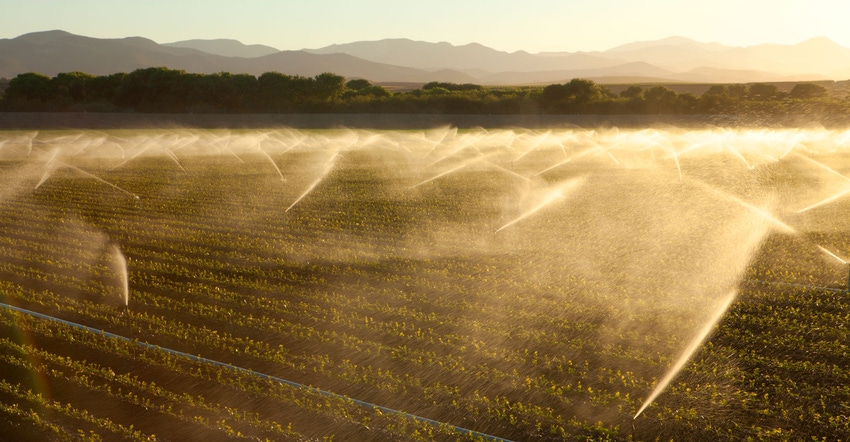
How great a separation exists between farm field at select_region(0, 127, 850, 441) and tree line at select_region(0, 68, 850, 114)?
170 ft

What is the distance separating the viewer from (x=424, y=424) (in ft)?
28.6

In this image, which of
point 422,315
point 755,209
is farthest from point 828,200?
point 422,315

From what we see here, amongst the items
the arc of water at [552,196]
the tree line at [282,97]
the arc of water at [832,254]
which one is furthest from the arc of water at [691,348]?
the tree line at [282,97]

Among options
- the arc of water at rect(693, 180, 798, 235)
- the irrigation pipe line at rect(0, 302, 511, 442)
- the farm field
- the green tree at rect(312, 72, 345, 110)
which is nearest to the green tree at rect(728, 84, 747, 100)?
the green tree at rect(312, 72, 345, 110)

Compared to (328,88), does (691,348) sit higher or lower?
lower

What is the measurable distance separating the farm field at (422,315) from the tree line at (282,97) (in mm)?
51816

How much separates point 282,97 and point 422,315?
7609 centimetres

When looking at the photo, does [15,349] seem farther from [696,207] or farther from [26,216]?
[696,207]

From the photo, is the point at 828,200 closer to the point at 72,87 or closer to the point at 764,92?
the point at 764,92

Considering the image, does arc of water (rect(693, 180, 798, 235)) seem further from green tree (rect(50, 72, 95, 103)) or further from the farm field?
green tree (rect(50, 72, 95, 103))

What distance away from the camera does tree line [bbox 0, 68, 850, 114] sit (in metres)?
80.1

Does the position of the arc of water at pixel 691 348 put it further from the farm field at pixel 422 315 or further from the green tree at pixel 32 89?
the green tree at pixel 32 89

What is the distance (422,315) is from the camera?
514 inches

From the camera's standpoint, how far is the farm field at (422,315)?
9023 mm
